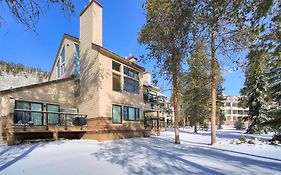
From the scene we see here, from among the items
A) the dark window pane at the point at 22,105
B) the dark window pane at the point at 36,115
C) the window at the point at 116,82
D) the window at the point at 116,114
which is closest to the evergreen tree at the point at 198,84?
the window at the point at 116,82

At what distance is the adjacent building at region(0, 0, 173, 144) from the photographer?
16.3 m

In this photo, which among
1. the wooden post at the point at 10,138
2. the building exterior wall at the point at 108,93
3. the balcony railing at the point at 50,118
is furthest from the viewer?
the building exterior wall at the point at 108,93

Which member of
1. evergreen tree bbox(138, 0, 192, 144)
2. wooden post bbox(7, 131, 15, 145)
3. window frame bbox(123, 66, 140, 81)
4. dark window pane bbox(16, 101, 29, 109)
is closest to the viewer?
evergreen tree bbox(138, 0, 192, 144)

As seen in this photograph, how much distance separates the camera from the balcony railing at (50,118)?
1533 centimetres

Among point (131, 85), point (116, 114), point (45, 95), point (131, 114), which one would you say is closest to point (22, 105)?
point (45, 95)

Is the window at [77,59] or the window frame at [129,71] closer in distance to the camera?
the window at [77,59]

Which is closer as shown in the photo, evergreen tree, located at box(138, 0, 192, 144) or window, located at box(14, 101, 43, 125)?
evergreen tree, located at box(138, 0, 192, 144)

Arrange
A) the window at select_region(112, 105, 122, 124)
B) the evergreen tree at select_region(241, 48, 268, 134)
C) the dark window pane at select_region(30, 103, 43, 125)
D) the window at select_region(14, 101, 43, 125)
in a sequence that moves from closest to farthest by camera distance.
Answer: the window at select_region(14, 101, 43, 125)
the dark window pane at select_region(30, 103, 43, 125)
the window at select_region(112, 105, 122, 124)
the evergreen tree at select_region(241, 48, 268, 134)

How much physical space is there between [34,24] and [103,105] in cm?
1273

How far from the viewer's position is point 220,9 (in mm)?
6156

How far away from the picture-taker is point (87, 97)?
18.6 metres

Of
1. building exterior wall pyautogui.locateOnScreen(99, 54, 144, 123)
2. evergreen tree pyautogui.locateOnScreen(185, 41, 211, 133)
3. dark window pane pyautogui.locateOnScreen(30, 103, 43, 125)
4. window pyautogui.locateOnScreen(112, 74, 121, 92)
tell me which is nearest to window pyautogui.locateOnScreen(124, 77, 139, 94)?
building exterior wall pyautogui.locateOnScreen(99, 54, 144, 123)

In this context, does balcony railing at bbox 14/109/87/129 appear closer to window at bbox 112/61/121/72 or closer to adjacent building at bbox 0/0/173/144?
adjacent building at bbox 0/0/173/144

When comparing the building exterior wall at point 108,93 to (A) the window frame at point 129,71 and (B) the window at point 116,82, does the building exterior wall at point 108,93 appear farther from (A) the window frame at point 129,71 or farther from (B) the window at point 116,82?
(A) the window frame at point 129,71
